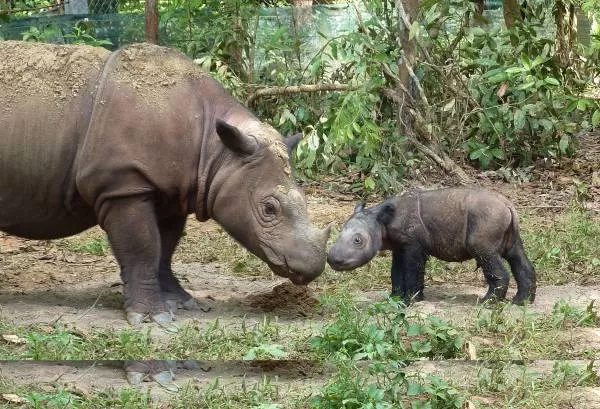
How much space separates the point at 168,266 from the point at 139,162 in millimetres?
1025

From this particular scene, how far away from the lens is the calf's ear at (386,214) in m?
7.30

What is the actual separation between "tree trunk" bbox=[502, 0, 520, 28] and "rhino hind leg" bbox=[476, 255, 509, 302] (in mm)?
4236

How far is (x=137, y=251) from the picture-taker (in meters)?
6.82

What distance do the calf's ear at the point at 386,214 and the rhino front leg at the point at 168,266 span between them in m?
1.33

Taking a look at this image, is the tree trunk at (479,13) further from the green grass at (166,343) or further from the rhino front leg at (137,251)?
the green grass at (166,343)

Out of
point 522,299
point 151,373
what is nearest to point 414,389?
point 151,373

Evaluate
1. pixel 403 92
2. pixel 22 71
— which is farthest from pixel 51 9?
pixel 22 71

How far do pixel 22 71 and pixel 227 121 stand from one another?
1.37 m

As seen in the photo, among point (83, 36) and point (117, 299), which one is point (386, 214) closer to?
point (117, 299)

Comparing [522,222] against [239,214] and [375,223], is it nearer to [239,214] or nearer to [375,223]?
[375,223]

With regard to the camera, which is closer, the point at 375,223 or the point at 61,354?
the point at 61,354

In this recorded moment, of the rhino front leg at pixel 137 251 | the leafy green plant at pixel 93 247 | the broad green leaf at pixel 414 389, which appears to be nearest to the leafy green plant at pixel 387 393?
the broad green leaf at pixel 414 389

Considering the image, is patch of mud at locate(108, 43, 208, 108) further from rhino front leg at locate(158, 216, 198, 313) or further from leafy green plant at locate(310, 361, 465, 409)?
leafy green plant at locate(310, 361, 465, 409)

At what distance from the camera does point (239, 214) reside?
6.84 meters
